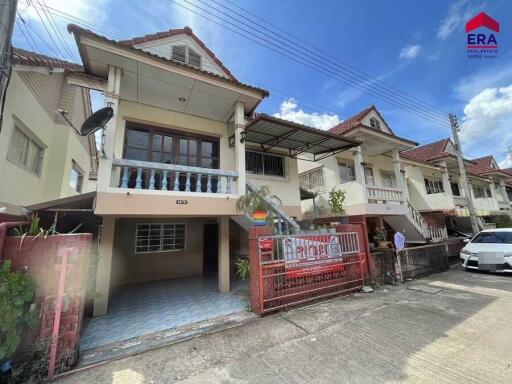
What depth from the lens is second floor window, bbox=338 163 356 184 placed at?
11844mm

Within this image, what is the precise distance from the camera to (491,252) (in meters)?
7.90

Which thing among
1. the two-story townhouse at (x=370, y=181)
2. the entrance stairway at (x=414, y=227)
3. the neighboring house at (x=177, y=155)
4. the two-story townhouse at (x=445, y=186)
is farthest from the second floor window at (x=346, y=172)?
the two-story townhouse at (x=445, y=186)

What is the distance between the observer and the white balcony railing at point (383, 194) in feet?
33.0

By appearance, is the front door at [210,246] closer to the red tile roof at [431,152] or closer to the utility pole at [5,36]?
the utility pole at [5,36]

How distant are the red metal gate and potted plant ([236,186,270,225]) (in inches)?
30.3

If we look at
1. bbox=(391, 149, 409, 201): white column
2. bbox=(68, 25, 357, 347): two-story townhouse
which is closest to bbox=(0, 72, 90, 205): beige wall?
bbox=(68, 25, 357, 347): two-story townhouse

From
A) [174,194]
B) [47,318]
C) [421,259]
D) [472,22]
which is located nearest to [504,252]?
[421,259]

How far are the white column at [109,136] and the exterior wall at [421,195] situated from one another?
16.0 m

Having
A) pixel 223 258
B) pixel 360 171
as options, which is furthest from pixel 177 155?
pixel 360 171

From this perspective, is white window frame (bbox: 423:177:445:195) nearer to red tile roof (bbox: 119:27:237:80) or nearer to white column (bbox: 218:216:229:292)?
white column (bbox: 218:216:229:292)

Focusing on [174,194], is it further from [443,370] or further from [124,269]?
[443,370]

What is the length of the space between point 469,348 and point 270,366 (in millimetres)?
3107

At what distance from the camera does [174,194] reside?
18.3ft

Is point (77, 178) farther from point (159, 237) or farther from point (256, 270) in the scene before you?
point (256, 270)
